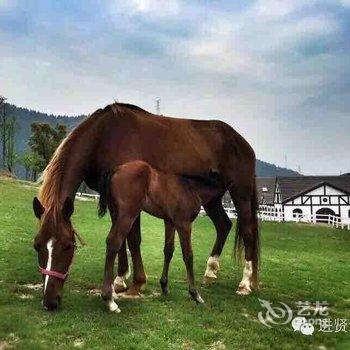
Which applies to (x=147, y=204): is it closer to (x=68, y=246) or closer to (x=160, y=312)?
(x=68, y=246)

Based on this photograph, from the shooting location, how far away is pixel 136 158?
8.55 meters

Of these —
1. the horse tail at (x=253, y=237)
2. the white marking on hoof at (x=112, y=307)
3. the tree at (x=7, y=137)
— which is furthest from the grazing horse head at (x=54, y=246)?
the tree at (x=7, y=137)

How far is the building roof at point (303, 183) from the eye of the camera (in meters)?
71.9

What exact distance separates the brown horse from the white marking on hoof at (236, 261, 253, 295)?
2cm

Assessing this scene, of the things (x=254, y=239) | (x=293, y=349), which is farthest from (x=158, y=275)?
(x=293, y=349)

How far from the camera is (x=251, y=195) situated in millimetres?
11086

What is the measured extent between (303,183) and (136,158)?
71.2 m

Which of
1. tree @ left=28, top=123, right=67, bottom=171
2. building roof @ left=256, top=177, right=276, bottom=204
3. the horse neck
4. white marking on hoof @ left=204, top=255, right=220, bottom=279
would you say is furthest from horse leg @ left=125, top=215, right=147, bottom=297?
building roof @ left=256, top=177, right=276, bottom=204

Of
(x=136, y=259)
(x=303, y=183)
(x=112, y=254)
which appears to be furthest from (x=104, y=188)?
(x=303, y=183)

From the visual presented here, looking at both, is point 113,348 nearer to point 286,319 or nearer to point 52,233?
point 52,233

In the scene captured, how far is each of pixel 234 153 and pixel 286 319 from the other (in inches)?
155

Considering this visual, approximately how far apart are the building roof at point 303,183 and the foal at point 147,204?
6540 centimetres

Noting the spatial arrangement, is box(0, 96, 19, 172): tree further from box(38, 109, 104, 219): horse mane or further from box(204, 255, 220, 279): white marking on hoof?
box(38, 109, 104, 219): horse mane

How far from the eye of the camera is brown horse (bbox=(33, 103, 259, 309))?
7.12 metres
